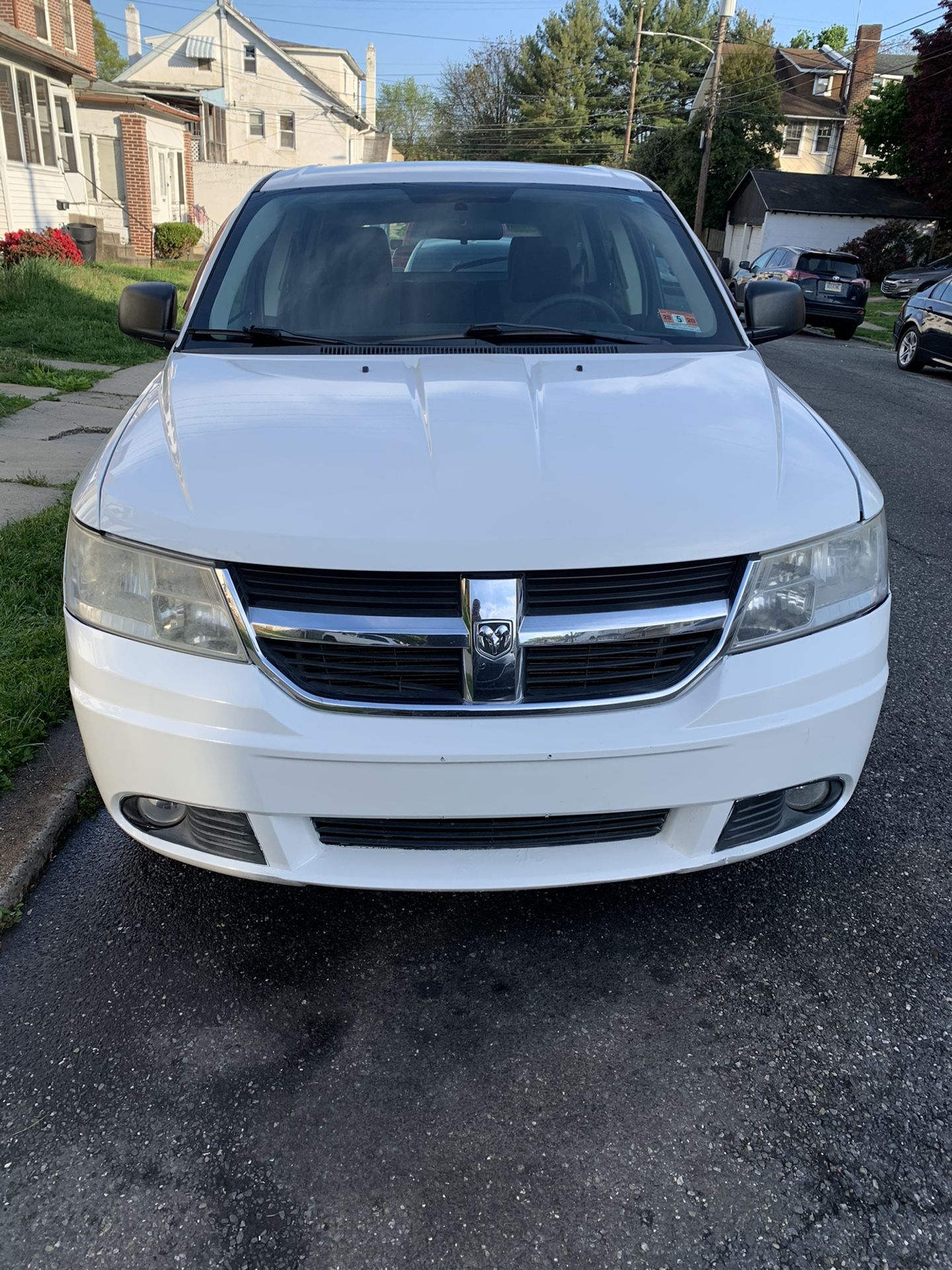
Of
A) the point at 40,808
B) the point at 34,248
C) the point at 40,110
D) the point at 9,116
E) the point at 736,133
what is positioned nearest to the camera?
the point at 40,808

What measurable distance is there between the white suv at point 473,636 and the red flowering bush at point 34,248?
46.8ft

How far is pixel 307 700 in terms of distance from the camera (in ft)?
6.30

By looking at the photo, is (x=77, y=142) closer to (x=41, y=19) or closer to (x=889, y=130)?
(x=41, y=19)

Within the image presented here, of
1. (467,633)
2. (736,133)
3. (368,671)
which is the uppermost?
(736,133)

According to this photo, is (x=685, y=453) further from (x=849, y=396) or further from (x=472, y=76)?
(x=472, y=76)

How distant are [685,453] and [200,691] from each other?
115cm

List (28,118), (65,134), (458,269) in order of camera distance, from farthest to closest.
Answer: (65,134), (28,118), (458,269)

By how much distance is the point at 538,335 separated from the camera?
2959 millimetres

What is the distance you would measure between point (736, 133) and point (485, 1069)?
50655 millimetres

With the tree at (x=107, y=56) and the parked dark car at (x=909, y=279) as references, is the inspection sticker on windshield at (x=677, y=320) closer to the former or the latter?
the parked dark car at (x=909, y=279)

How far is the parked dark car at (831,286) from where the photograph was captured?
61.9 feet

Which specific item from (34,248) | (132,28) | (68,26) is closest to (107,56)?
(132,28)

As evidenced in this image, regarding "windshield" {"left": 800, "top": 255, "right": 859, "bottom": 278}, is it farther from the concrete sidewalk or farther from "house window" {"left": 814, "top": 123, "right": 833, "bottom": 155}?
"house window" {"left": 814, "top": 123, "right": 833, "bottom": 155}

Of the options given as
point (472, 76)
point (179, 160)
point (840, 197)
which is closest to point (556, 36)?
point (472, 76)
